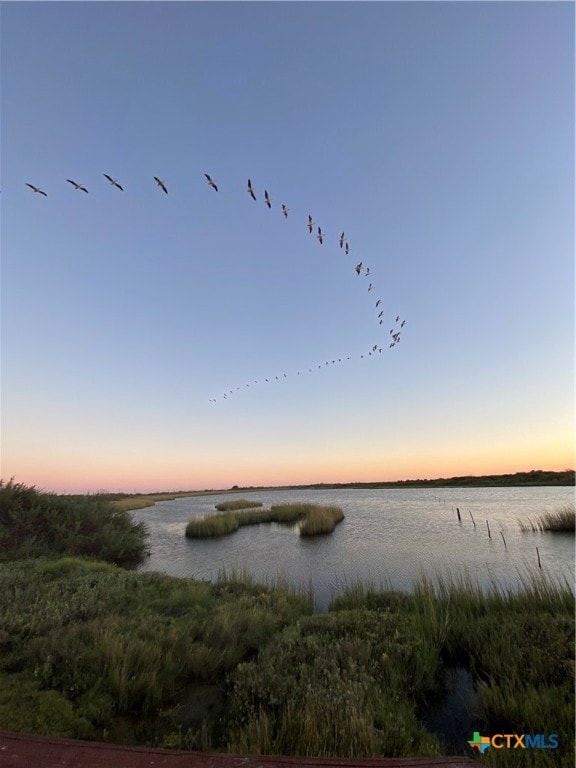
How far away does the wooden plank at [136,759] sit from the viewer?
240 cm

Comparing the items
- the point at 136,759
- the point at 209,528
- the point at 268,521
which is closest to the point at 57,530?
the point at 209,528

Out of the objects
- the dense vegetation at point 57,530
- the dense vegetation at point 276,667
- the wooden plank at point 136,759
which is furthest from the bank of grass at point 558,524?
the wooden plank at point 136,759

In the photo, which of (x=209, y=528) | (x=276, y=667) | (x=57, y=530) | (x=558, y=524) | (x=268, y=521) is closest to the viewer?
(x=276, y=667)

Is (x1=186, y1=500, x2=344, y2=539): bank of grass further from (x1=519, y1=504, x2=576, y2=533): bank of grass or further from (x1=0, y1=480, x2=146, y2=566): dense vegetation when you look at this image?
(x1=519, y1=504, x2=576, y2=533): bank of grass

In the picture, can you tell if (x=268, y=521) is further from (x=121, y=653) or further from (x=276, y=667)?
(x=121, y=653)

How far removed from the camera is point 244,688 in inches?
254

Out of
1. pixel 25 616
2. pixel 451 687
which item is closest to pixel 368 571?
pixel 451 687

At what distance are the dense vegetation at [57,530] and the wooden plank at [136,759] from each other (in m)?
18.8

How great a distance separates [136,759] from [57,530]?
22.2 m

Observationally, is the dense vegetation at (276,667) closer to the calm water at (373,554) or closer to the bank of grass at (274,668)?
the bank of grass at (274,668)

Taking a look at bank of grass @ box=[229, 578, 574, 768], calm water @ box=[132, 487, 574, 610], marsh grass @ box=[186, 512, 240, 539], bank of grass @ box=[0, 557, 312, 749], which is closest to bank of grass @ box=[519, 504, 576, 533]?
calm water @ box=[132, 487, 574, 610]

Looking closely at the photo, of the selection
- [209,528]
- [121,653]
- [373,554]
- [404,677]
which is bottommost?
[373,554]

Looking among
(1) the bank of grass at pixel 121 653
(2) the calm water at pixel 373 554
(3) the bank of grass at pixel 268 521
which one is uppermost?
(1) the bank of grass at pixel 121 653

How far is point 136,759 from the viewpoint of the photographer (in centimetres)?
261
